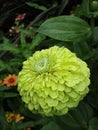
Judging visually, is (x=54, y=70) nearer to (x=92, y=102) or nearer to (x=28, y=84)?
(x=28, y=84)

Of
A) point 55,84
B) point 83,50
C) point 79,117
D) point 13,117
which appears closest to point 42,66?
point 55,84

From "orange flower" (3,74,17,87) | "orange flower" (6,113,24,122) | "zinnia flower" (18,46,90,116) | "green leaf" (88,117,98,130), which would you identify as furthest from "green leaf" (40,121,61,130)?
"orange flower" (3,74,17,87)

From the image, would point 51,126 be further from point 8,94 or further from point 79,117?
point 8,94

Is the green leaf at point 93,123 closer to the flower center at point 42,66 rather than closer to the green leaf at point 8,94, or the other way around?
the flower center at point 42,66

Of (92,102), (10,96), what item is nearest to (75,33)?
(92,102)

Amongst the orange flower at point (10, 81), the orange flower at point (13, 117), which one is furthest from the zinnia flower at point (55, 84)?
the orange flower at point (10, 81)

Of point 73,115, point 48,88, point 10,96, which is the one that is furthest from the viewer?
point 10,96
